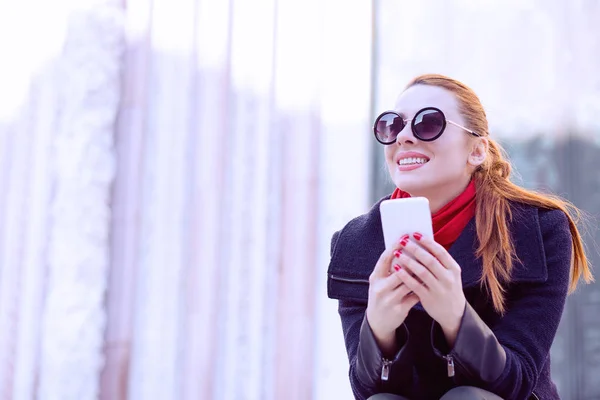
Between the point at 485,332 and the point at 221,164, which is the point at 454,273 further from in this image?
the point at 221,164

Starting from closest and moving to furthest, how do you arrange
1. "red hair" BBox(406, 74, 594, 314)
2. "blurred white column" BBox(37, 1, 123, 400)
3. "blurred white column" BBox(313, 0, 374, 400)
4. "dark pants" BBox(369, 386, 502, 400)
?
"dark pants" BBox(369, 386, 502, 400), "red hair" BBox(406, 74, 594, 314), "blurred white column" BBox(37, 1, 123, 400), "blurred white column" BBox(313, 0, 374, 400)

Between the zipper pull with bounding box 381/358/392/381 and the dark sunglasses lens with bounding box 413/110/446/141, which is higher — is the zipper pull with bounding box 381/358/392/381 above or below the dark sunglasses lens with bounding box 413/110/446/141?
below

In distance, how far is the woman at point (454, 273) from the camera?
746 millimetres

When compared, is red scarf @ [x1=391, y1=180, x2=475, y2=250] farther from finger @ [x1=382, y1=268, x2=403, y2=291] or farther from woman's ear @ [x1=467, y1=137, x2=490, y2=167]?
finger @ [x1=382, y1=268, x2=403, y2=291]

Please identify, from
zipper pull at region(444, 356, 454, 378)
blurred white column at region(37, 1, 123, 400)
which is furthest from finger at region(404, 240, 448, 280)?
blurred white column at region(37, 1, 123, 400)

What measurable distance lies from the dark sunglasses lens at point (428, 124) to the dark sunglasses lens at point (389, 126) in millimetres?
39

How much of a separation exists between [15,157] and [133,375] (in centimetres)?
68

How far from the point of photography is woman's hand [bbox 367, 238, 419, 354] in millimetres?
760

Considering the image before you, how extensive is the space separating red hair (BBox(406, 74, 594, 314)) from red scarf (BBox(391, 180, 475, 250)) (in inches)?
0.7

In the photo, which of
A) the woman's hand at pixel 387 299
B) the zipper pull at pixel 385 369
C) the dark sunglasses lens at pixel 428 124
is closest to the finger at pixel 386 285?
the woman's hand at pixel 387 299

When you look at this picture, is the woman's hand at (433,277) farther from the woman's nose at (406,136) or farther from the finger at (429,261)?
the woman's nose at (406,136)

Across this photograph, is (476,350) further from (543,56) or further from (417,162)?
(543,56)

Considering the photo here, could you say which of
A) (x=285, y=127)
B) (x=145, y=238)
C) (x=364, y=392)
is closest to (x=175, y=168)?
(x=145, y=238)

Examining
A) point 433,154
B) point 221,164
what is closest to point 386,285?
point 433,154
